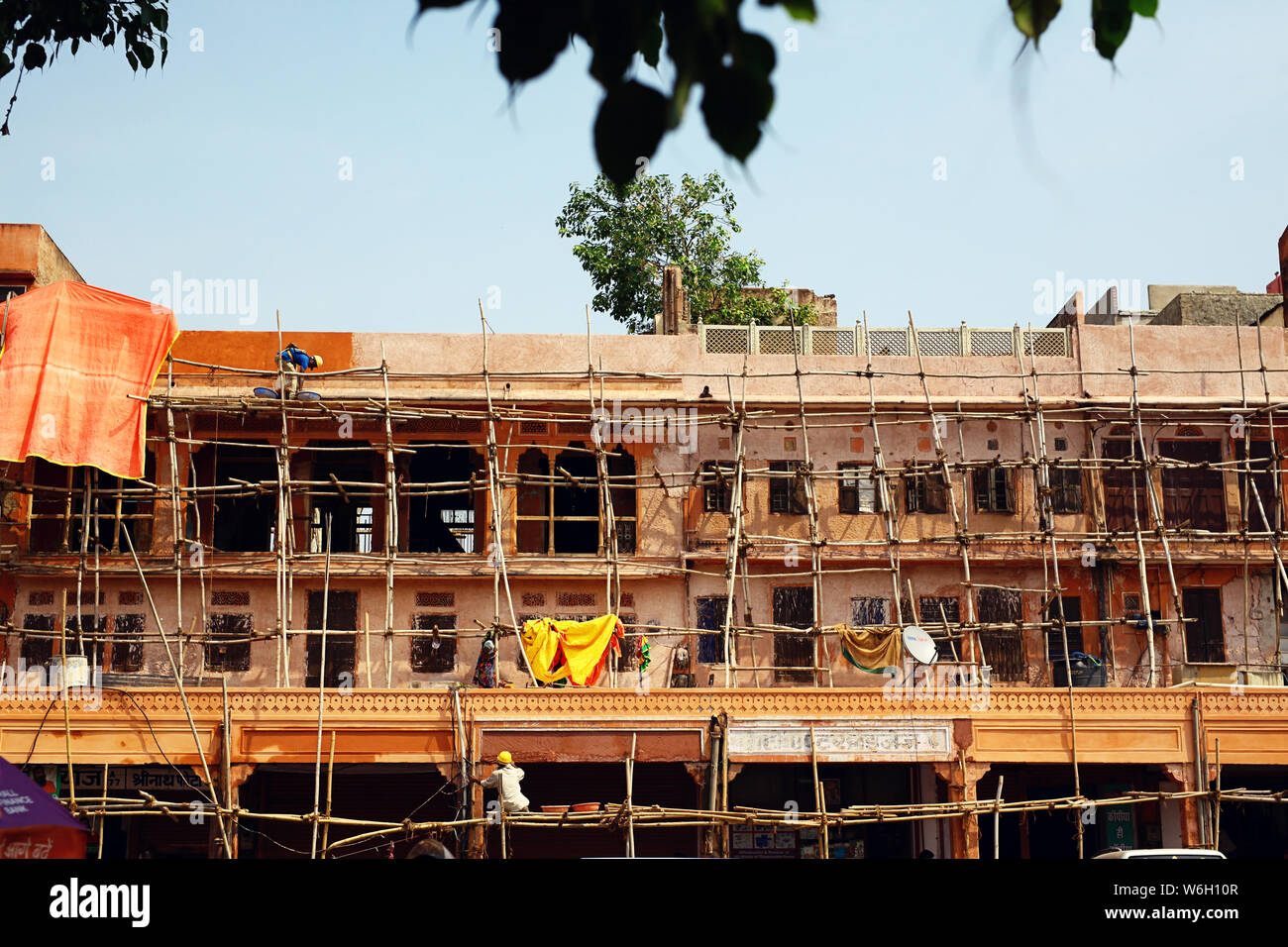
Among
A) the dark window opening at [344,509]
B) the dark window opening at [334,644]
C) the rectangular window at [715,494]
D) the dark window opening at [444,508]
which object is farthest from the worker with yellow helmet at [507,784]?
the rectangular window at [715,494]

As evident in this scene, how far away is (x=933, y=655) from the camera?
22.0 meters

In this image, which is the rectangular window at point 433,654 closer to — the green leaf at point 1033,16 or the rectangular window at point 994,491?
the rectangular window at point 994,491

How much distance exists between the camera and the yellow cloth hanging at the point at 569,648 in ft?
72.4

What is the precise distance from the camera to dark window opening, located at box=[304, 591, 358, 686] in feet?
80.9

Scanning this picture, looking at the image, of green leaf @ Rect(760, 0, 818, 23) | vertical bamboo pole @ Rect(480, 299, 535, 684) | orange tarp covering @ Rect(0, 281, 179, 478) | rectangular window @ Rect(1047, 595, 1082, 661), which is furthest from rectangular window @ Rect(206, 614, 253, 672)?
green leaf @ Rect(760, 0, 818, 23)

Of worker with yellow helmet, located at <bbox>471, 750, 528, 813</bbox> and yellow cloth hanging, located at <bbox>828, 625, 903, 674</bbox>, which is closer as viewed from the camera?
worker with yellow helmet, located at <bbox>471, 750, 528, 813</bbox>

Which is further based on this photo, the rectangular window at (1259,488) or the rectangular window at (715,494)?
the rectangular window at (1259,488)

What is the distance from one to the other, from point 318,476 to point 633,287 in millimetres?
13221

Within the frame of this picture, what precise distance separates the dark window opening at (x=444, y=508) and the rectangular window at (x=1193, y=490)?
41.4 ft

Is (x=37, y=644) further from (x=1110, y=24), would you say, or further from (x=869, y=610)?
(x=1110, y=24)

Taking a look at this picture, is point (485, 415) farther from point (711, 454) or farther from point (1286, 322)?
point (1286, 322)

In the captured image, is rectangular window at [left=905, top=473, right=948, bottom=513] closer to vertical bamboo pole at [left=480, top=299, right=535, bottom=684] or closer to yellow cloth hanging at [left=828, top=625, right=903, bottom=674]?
yellow cloth hanging at [left=828, top=625, right=903, bottom=674]

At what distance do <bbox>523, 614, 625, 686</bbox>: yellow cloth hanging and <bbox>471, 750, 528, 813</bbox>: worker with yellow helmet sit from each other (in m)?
2.17
